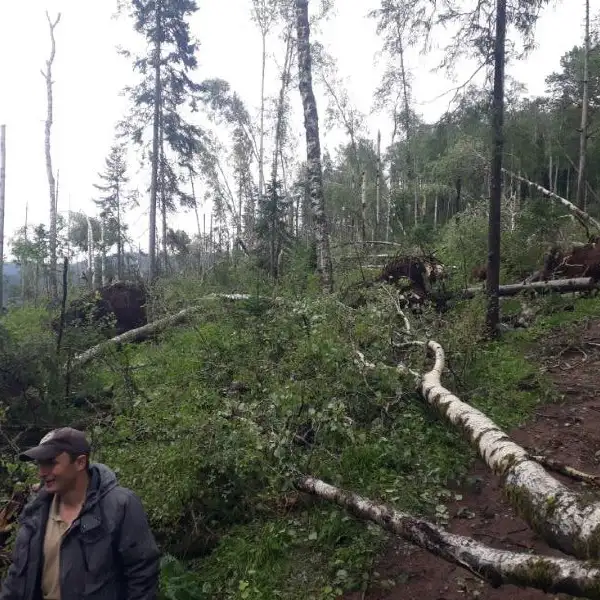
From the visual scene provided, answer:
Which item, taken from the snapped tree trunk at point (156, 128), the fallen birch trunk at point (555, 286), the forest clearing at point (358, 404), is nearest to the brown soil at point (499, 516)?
the forest clearing at point (358, 404)

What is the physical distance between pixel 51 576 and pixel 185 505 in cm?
192

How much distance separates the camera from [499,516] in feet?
14.1

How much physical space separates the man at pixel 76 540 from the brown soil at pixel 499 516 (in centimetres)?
176

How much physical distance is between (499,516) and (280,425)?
2.16 m

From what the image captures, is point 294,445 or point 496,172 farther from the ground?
point 496,172

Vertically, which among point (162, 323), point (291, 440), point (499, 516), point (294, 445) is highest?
point (162, 323)

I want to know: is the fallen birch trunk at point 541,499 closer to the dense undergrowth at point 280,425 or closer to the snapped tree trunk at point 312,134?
the dense undergrowth at point 280,425

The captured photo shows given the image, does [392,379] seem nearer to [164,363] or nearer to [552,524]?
[552,524]

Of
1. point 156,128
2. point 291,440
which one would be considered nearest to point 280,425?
point 291,440

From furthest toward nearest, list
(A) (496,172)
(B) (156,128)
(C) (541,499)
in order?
(B) (156,128)
(A) (496,172)
(C) (541,499)

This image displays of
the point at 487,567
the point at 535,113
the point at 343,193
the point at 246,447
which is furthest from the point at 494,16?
the point at 343,193

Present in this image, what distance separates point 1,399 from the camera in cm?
659

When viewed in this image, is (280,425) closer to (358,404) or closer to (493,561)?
(358,404)

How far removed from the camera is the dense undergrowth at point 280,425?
13.6 ft
